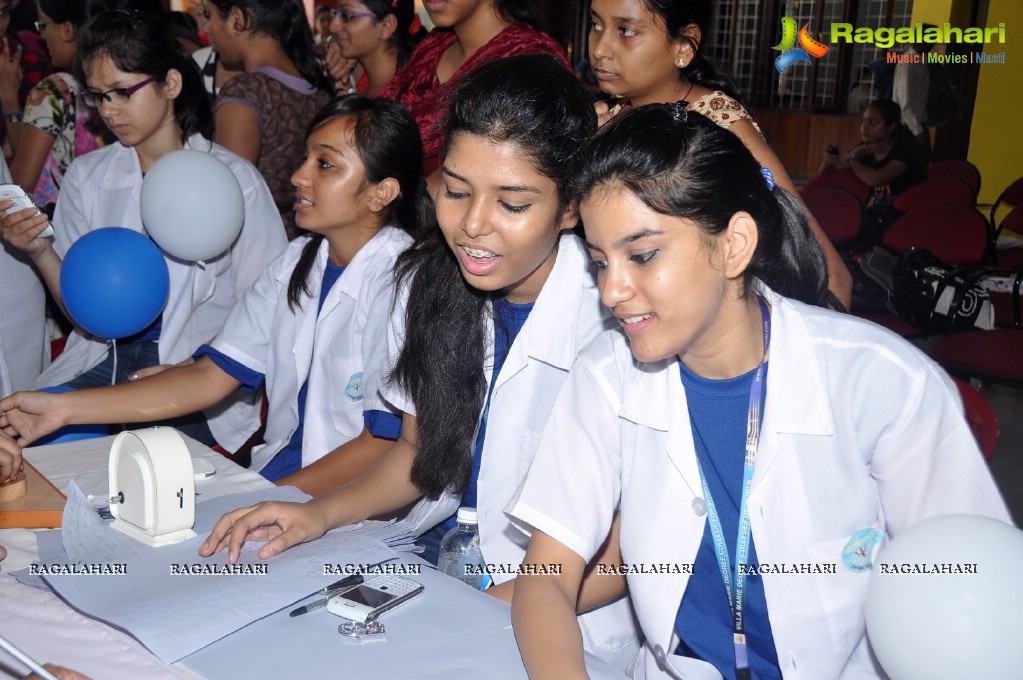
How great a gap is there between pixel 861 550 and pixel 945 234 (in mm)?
3524

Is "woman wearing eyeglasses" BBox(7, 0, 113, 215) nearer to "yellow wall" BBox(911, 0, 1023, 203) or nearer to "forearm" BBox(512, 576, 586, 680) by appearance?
"forearm" BBox(512, 576, 586, 680)

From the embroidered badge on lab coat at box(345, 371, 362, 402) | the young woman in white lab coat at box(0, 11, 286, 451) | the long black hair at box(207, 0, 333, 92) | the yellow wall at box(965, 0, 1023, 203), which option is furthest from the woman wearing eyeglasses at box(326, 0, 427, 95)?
the yellow wall at box(965, 0, 1023, 203)

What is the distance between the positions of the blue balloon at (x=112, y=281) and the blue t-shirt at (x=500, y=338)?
1056 mm

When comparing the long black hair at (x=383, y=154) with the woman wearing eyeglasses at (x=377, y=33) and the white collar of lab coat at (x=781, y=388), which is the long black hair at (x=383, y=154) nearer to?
the white collar of lab coat at (x=781, y=388)

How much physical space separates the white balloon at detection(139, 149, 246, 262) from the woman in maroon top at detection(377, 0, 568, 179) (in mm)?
534

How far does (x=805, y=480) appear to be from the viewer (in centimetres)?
121

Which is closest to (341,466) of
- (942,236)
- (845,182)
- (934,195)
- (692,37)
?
(692,37)

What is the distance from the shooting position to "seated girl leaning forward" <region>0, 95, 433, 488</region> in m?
2.04

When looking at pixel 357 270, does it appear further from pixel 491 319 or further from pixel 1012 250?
pixel 1012 250

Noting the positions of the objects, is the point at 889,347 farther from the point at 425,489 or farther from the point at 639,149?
the point at 425,489

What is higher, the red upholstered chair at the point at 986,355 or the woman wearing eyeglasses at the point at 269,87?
the woman wearing eyeglasses at the point at 269,87

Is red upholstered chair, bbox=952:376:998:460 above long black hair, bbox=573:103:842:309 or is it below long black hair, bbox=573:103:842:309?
below

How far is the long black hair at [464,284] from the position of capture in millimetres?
1489

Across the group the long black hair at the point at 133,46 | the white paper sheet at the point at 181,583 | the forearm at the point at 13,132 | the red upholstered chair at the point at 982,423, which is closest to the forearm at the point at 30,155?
the forearm at the point at 13,132
